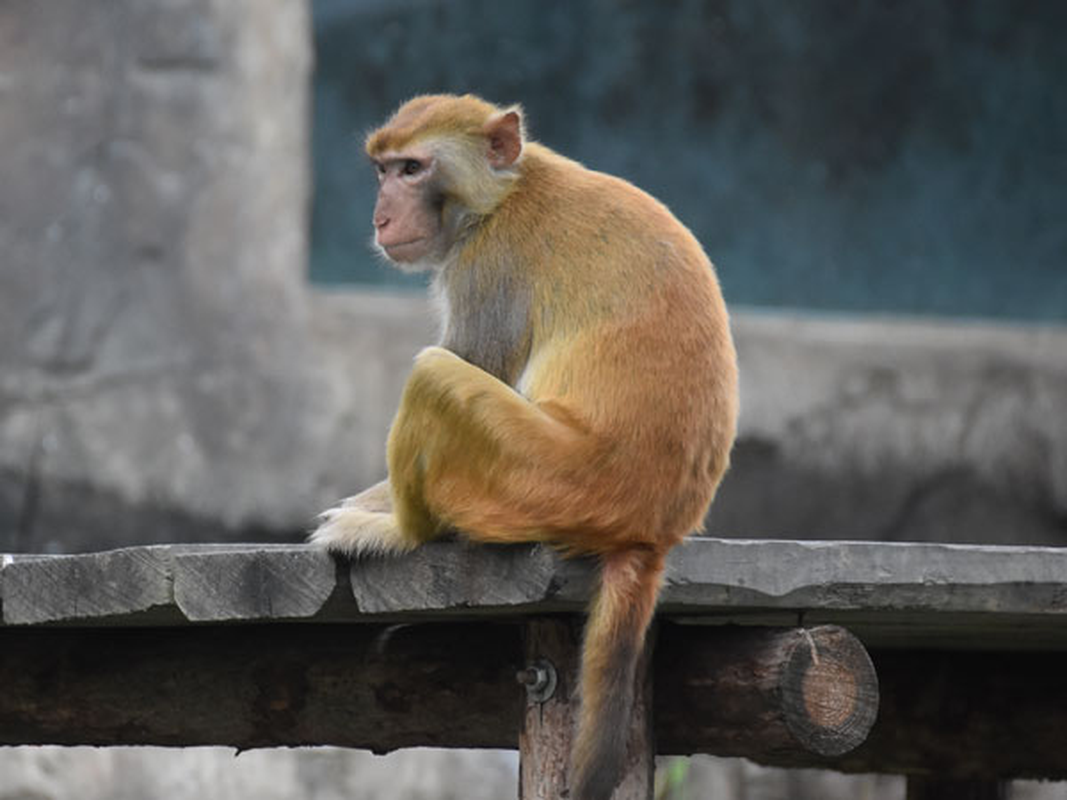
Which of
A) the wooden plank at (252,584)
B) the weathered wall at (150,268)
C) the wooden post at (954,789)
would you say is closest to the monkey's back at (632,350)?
the wooden plank at (252,584)

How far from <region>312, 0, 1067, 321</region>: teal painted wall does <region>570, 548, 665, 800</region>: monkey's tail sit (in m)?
4.66

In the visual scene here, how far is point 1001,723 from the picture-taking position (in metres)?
5.11

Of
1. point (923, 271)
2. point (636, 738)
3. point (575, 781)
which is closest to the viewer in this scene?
point (575, 781)

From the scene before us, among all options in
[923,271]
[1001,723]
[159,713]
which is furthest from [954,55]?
[159,713]

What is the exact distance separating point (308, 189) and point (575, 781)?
422 cm

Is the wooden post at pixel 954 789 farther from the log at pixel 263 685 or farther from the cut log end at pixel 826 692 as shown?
the cut log end at pixel 826 692

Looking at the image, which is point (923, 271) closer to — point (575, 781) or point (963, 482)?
point (963, 482)

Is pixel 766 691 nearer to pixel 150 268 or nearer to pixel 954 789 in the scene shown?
pixel 954 789

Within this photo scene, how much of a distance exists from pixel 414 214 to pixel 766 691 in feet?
3.85

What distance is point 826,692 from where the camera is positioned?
3.81 meters

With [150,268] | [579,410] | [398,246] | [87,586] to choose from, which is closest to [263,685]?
[87,586]

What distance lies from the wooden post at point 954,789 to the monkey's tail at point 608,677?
78.8 inches

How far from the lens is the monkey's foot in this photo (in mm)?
3807

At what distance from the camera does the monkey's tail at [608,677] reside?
367cm
